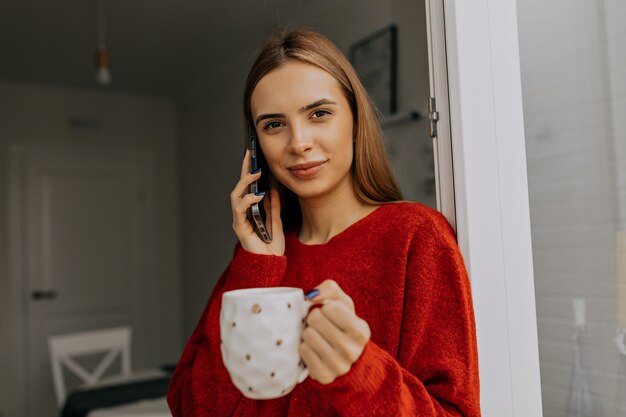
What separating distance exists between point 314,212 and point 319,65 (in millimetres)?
237

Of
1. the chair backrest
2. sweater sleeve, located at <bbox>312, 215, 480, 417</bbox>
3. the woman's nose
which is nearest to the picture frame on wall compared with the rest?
the woman's nose

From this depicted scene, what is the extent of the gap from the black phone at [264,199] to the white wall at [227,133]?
94 cm

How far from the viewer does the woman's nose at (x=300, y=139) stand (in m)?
0.75

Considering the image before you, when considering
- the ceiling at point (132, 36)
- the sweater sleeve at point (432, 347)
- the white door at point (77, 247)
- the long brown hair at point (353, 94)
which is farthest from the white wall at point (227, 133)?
the sweater sleeve at point (432, 347)

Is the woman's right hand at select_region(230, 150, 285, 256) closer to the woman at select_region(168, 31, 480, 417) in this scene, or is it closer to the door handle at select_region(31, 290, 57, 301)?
the woman at select_region(168, 31, 480, 417)

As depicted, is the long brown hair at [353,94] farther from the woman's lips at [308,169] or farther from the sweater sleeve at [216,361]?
the sweater sleeve at [216,361]

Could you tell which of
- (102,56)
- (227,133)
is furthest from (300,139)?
(227,133)

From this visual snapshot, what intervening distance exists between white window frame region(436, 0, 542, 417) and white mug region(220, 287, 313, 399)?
0.34m

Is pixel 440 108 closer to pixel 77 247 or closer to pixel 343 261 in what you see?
pixel 343 261

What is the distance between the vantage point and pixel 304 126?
76cm

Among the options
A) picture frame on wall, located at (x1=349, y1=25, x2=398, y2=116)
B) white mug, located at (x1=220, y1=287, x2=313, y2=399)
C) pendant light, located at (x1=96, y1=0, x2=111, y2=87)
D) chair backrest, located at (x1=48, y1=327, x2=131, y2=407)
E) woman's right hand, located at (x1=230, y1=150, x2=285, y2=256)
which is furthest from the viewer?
chair backrest, located at (x1=48, y1=327, x2=131, y2=407)

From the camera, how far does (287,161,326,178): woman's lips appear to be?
2.57ft

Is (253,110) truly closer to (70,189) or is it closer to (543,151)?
(543,151)

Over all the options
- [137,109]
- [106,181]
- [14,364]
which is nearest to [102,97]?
[137,109]
